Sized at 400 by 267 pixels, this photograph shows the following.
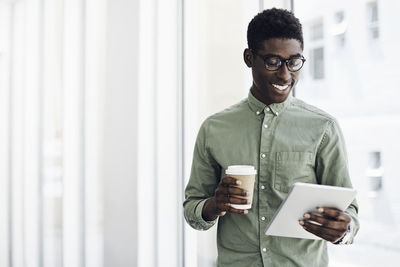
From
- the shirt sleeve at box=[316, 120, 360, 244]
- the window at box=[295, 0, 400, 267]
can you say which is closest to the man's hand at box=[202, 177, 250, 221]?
the shirt sleeve at box=[316, 120, 360, 244]

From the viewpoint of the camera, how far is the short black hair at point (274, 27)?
1.08 meters

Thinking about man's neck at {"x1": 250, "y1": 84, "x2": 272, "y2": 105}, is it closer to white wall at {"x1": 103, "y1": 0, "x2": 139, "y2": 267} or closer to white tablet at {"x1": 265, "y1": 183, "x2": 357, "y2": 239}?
white tablet at {"x1": 265, "y1": 183, "x2": 357, "y2": 239}

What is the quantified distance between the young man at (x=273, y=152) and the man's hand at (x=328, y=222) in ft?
0.26

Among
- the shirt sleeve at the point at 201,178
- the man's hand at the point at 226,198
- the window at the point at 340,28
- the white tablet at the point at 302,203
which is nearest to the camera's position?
the white tablet at the point at 302,203

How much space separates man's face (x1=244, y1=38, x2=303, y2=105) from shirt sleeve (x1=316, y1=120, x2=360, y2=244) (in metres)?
0.15

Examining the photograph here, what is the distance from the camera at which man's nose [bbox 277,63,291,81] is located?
1.06 metres

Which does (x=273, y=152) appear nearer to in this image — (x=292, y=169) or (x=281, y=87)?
(x=292, y=169)

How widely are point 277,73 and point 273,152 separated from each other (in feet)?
0.71

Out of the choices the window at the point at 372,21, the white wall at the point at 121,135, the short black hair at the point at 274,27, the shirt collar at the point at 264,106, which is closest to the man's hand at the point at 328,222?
the shirt collar at the point at 264,106

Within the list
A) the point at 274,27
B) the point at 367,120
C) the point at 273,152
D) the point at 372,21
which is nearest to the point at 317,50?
the point at 372,21

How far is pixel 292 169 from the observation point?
41.9 inches

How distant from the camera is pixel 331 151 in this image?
1.05m

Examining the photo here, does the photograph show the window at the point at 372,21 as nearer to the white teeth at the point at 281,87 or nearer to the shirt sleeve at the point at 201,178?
the white teeth at the point at 281,87

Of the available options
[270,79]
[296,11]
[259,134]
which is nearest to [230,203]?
[259,134]
